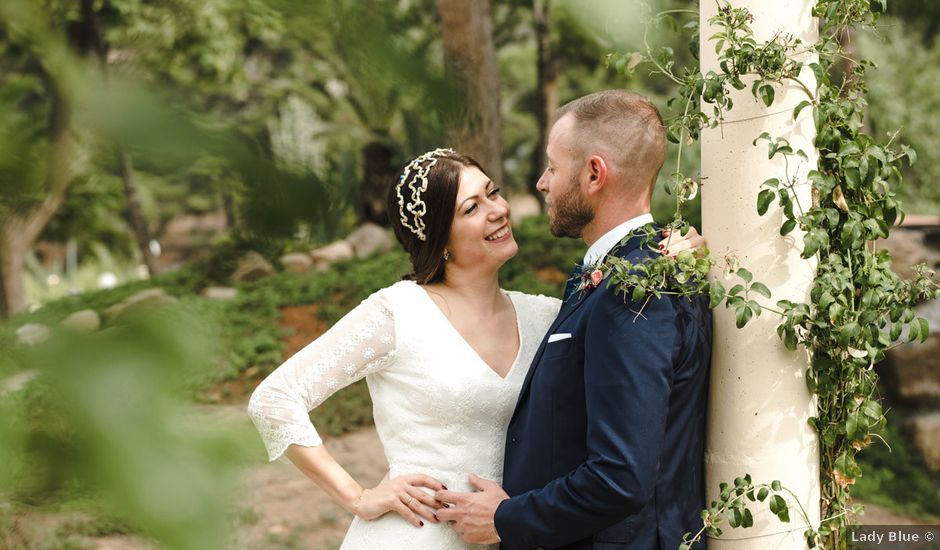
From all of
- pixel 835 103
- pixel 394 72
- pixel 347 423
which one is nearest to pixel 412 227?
pixel 835 103

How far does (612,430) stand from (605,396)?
0.22 ft

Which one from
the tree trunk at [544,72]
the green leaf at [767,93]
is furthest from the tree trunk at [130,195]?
the tree trunk at [544,72]

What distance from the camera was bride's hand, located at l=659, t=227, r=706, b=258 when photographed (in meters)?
1.92

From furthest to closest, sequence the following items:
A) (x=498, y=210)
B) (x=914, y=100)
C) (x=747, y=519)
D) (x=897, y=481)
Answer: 1. (x=914, y=100)
2. (x=897, y=481)
3. (x=498, y=210)
4. (x=747, y=519)

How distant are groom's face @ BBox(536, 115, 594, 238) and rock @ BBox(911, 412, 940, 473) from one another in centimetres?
569

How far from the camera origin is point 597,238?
7.13 ft

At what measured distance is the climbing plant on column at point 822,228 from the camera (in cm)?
180

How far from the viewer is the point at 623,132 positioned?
2.07 meters

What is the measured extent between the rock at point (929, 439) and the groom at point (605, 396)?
557 centimetres

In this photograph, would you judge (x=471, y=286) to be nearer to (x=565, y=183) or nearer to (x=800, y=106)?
(x=565, y=183)

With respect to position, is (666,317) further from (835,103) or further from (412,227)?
(412,227)

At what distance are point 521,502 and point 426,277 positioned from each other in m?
0.79

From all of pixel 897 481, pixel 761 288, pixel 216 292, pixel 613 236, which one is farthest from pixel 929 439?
pixel 216 292

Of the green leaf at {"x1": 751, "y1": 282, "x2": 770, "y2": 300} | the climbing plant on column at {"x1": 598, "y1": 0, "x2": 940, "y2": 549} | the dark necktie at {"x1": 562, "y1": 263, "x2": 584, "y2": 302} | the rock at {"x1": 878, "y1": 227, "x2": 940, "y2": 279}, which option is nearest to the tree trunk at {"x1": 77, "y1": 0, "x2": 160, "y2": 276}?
the climbing plant on column at {"x1": 598, "y1": 0, "x2": 940, "y2": 549}
